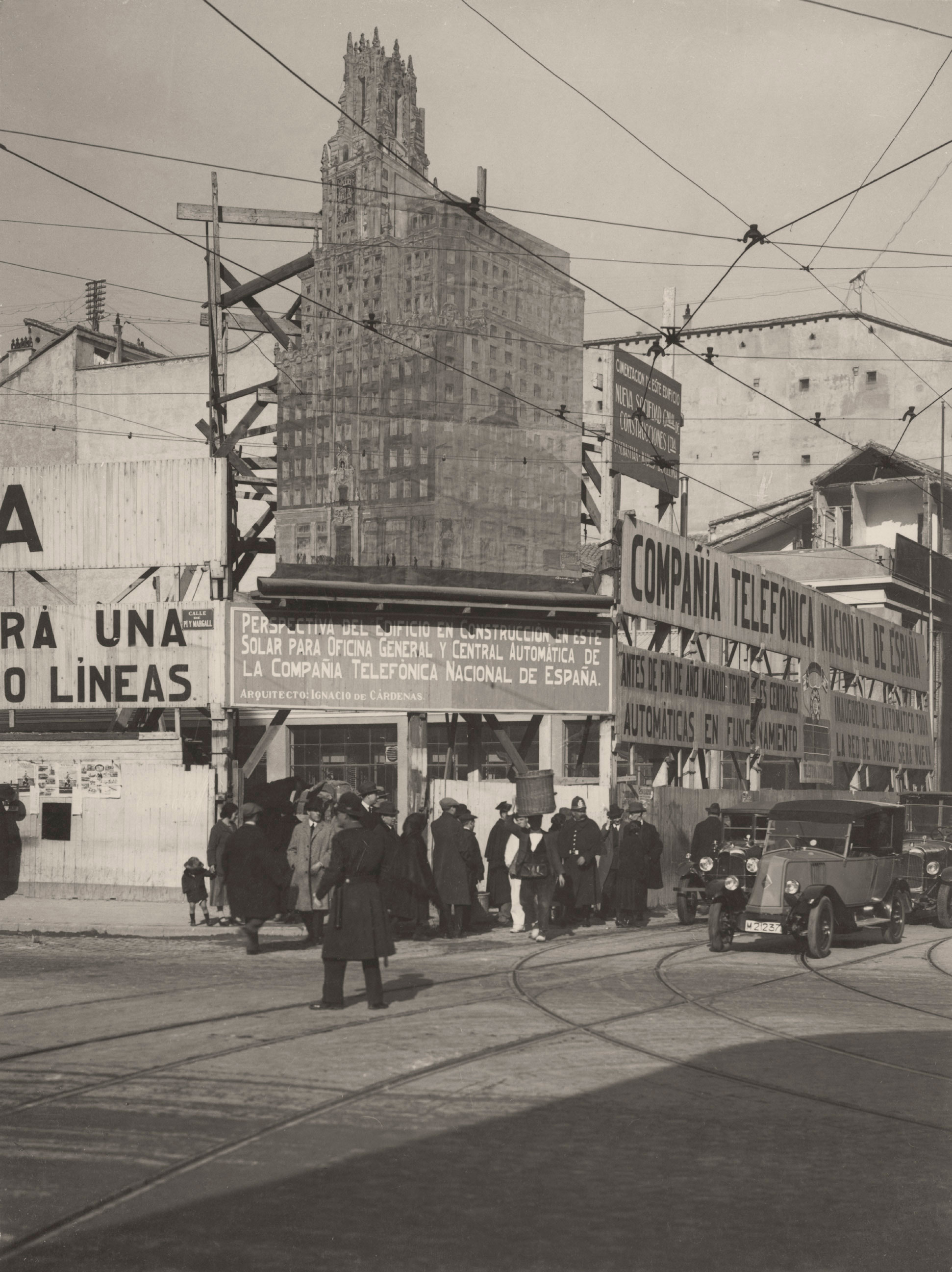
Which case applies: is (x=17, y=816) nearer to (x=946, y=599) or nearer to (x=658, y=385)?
(x=658, y=385)

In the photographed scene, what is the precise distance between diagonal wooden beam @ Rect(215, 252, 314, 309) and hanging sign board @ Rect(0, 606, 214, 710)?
24.3ft

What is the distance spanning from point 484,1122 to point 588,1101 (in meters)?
0.89

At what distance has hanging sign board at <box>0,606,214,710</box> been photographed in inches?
893

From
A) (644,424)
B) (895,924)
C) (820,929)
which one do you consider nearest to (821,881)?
(820,929)

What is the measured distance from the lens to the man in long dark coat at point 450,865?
19016 millimetres

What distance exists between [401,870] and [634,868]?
12.8ft

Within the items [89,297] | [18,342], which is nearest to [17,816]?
[18,342]

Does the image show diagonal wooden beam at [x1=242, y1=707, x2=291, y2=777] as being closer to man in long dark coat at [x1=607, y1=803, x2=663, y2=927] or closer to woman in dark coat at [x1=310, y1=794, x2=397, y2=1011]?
man in long dark coat at [x1=607, y1=803, x2=663, y2=927]

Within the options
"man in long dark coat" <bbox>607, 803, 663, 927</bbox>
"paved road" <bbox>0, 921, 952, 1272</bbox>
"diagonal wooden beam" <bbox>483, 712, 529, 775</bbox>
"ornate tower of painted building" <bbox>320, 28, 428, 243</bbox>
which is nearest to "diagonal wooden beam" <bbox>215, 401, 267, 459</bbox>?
"ornate tower of painted building" <bbox>320, 28, 428, 243</bbox>

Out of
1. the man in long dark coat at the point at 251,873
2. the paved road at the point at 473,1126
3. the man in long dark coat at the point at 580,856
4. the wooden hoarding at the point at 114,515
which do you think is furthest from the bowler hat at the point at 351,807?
the wooden hoarding at the point at 114,515

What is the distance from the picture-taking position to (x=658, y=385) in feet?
119

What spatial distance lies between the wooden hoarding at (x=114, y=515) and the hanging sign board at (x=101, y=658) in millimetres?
812

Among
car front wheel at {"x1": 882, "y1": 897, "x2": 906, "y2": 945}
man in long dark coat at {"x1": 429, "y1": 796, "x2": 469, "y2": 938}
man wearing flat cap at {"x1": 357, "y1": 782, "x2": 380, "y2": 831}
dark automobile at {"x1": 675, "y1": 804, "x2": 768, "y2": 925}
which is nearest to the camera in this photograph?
man wearing flat cap at {"x1": 357, "y1": 782, "x2": 380, "y2": 831}

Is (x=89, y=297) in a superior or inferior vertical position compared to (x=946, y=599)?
superior
